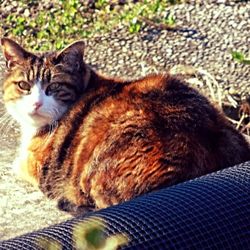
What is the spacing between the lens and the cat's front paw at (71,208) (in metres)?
3.23

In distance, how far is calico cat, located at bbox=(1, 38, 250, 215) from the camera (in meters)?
2.94

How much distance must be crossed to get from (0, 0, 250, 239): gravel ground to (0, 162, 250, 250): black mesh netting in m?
2.00

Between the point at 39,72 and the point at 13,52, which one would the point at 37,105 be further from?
the point at 13,52

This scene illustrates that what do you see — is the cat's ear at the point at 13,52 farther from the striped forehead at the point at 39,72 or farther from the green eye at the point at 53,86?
the green eye at the point at 53,86

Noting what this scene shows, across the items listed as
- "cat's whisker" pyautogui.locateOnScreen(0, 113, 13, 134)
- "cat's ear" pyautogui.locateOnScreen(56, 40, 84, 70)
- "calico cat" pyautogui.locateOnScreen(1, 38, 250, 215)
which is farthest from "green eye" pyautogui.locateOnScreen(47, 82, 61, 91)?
"cat's whisker" pyautogui.locateOnScreen(0, 113, 13, 134)

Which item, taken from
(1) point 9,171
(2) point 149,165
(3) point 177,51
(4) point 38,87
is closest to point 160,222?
(2) point 149,165

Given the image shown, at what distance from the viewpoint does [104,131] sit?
3.12 meters

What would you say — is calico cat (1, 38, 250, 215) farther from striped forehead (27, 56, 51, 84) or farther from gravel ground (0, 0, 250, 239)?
gravel ground (0, 0, 250, 239)

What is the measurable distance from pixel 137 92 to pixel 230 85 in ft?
5.30

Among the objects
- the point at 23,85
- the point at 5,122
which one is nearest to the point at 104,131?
the point at 23,85

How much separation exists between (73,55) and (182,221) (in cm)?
Result: 175

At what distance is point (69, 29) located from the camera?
232 inches

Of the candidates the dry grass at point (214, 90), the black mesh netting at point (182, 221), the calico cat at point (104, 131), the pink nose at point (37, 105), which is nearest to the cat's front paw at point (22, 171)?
the calico cat at point (104, 131)

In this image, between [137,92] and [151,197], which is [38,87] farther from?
[151,197]
